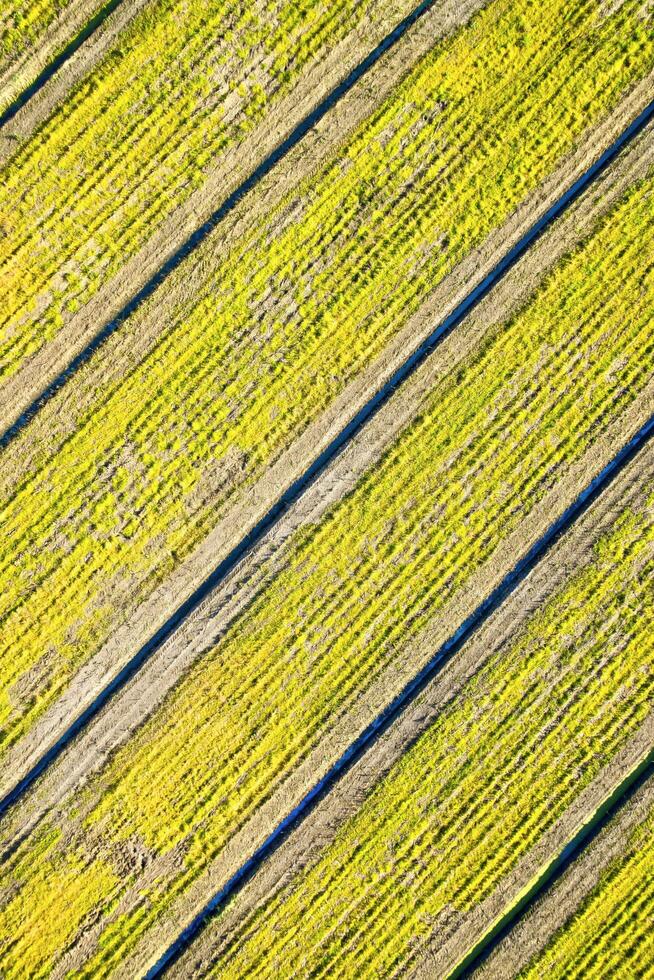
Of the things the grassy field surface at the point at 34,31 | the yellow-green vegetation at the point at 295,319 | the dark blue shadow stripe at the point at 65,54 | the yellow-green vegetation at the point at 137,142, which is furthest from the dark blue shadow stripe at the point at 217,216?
the grassy field surface at the point at 34,31

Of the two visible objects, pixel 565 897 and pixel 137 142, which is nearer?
pixel 565 897

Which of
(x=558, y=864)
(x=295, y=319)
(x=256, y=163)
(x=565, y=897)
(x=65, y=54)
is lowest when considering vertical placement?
(x=565, y=897)

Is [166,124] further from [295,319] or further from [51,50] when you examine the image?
[295,319]

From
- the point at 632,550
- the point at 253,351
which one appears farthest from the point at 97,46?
the point at 632,550

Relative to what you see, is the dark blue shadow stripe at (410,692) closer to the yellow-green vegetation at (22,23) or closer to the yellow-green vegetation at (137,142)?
the yellow-green vegetation at (137,142)

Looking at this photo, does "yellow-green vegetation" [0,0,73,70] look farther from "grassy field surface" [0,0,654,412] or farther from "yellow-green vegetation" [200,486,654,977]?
"yellow-green vegetation" [200,486,654,977]

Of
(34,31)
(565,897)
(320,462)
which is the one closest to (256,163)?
(34,31)
